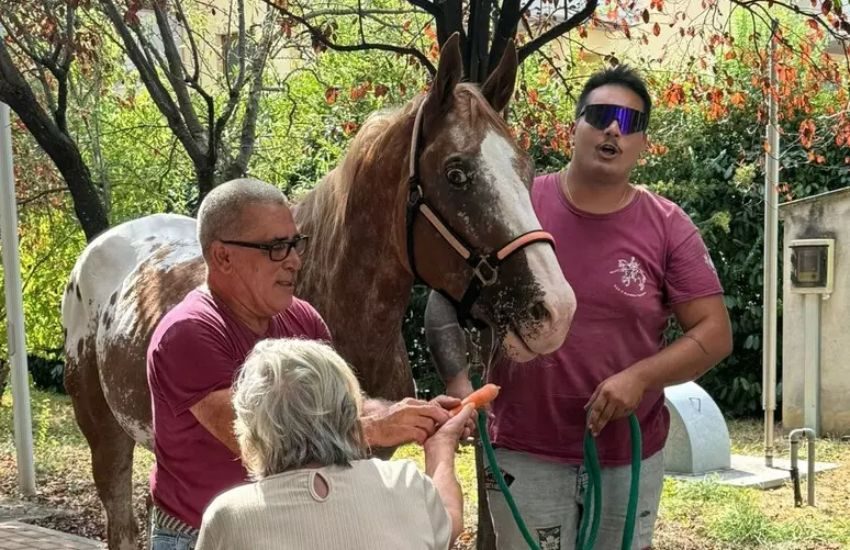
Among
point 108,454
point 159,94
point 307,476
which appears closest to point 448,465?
point 307,476

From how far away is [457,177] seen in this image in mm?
2785

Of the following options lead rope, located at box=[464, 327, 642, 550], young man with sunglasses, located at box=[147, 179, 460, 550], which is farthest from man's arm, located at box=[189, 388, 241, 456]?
lead rope, located at box=[464, 327, 642, 550]

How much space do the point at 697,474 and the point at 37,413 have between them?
8744 mm

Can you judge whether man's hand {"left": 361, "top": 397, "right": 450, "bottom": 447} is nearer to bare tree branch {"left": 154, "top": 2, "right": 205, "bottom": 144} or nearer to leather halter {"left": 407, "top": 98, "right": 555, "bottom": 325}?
leather halter {"left": 407, "top": 98, "right": 555, "bottom": 325}

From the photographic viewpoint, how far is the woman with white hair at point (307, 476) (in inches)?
69.6

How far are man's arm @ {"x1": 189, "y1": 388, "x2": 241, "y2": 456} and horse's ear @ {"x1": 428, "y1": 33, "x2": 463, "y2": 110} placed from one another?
115cm

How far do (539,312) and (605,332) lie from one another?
14.4 inches

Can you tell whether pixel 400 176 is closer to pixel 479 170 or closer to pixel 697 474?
pixel 479 170

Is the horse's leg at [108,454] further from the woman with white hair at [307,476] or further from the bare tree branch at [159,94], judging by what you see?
the woman with white hair at [307,476]

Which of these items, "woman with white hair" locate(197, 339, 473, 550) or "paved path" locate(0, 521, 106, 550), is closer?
"woman with white hair" locate(197, 339, 473, 550)

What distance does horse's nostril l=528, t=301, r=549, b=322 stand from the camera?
2.53m

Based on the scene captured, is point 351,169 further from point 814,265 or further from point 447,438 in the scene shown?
point 814,265

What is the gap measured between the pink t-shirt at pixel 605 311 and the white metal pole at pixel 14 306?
19.2ft

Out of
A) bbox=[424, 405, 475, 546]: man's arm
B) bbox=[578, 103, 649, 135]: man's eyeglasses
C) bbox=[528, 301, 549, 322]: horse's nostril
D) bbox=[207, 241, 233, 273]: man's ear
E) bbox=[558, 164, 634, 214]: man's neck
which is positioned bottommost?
bbox=[424, 405, 475, 546]: man's arm
